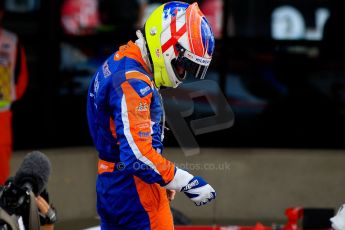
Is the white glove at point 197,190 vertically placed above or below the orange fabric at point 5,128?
above

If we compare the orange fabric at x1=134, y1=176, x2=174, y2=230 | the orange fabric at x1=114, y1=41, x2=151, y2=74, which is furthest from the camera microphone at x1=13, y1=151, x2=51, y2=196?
the orange fabric at x1=114, y1=41, x2=151, y2=74

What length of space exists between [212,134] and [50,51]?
1453 millimetres

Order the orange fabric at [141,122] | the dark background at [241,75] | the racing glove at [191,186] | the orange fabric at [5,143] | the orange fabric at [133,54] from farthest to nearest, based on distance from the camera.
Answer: the dark background at [241,75]
the orange fabric at [5,143]
the orange fabric at [133,54]
the racing glove at [191,186]
the orange fabric at [141,122]

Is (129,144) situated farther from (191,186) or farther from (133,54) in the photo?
(133,54)

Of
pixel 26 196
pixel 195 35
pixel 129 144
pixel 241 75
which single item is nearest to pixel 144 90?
pixel 129 144

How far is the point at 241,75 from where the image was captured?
7895 mm

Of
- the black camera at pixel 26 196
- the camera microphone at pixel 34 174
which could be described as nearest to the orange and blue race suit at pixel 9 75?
the black camera at pixel 26 196

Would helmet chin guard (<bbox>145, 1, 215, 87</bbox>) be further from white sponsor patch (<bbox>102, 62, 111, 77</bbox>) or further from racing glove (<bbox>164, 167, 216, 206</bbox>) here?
racing glove (<bbox>164, 167, 216, 206</bbox>)

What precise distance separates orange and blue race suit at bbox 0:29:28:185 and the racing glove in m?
3.41

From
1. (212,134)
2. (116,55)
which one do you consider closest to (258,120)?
(212,134)

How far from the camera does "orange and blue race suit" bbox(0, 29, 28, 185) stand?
742 cm

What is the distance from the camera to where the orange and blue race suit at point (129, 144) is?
412cm

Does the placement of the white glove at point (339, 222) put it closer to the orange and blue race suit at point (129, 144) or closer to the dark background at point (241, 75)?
the orange and blue race suit at point (129, 144)

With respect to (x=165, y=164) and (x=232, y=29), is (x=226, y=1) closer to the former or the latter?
(x=232, y=29)
